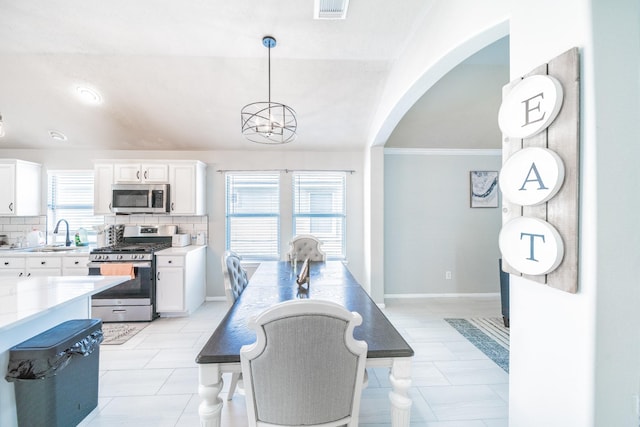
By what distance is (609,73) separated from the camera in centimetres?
89

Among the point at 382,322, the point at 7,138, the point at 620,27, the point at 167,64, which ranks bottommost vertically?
the point at 382,322

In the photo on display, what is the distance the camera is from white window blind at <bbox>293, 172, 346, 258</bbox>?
14.5 feet

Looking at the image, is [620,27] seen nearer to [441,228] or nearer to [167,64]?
[167,64]

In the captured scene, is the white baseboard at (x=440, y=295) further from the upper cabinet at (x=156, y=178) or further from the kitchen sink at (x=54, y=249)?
the kitchen sink at (x=54, y=249)

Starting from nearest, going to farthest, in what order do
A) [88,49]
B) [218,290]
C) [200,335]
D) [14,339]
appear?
[14,339], [88,49], [200,335], [218,290]

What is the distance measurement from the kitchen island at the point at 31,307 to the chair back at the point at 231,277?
0.75 m

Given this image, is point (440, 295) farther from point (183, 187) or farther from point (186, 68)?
point (186, 68)

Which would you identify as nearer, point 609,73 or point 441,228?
point 609,73

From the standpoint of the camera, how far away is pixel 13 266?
3494mm

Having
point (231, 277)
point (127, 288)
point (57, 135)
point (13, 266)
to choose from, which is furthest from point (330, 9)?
point (13, 266)

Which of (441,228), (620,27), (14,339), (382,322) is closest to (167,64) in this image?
(14,339)

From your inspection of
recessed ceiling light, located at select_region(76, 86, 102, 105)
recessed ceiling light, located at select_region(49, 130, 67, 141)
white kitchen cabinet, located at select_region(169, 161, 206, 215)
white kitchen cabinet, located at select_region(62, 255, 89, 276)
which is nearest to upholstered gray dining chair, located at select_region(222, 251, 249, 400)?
white kitchen cabinet, located at select_region(169, 161, 206, 215)

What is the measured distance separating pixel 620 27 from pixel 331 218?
3.69m

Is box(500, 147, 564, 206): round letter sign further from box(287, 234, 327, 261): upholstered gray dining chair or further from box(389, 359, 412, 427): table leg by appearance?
box(287, 234, 327, 261): upholstered gray dining chair
